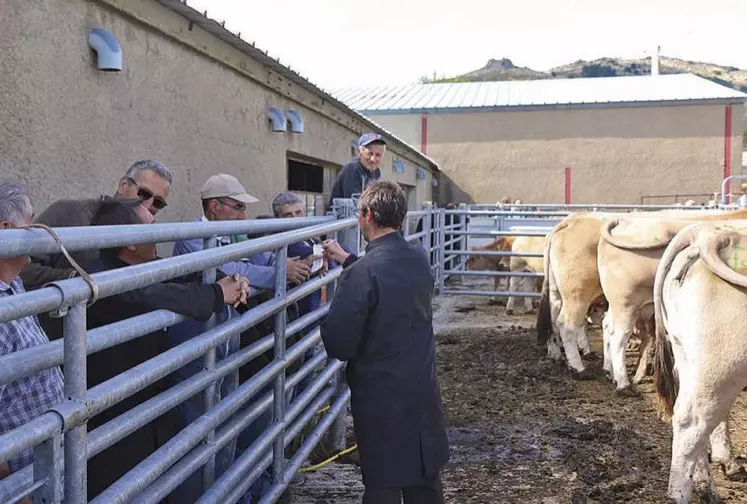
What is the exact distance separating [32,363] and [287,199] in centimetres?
313

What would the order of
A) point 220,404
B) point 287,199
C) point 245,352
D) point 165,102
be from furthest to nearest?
point 165,102 < point 287,199 < point 245,352 < point 220,404

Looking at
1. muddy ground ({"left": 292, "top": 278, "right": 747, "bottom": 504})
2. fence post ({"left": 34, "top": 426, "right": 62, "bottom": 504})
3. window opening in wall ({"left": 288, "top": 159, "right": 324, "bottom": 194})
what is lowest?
muddy ground ({"left": 292, "top": 278, "right": 747, "bottom": 504})

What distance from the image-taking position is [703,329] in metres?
3.77

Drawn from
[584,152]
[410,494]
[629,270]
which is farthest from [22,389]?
[584,152]

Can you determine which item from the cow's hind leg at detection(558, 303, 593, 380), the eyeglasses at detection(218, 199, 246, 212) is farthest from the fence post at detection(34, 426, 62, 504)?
the cow's hind leg at detection(558, 303, 593, 380)

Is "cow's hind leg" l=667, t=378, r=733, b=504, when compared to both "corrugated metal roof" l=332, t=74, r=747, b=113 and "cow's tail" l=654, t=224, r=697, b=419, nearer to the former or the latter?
"cow's tail" l=654, t=224, r=697, b=419

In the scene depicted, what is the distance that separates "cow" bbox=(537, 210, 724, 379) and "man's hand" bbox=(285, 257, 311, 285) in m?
4.21

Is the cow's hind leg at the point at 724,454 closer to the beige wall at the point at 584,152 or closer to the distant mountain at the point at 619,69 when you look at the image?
the beige wall at the point at 584,152

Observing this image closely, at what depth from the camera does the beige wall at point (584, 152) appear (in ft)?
78.6

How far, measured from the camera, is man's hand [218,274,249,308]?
2.52 meters

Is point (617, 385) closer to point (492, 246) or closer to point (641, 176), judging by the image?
point (492, 246)

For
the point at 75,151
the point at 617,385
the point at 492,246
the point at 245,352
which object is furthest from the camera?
the point at 492,246

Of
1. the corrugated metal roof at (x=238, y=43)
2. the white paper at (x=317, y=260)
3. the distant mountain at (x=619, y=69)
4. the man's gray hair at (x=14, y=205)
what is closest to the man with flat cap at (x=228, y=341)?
the white paper at (x=317, y=260)

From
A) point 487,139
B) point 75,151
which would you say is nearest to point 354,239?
point 75,151
